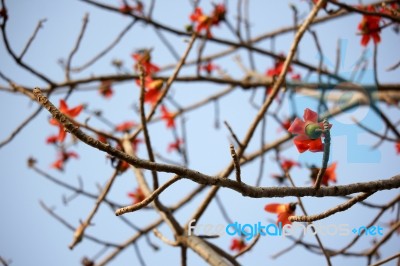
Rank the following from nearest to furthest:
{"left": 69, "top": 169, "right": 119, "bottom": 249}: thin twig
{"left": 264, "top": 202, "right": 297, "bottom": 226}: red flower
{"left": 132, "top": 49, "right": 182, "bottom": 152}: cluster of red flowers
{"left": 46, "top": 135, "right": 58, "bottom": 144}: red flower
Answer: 1. {"left": 264, "top": 202, "right": 297, "bottom": 226}: red flower
2. {"left": 69, "top": 169, "right": 119, "bottom": 249}: thin twig
3. {"left": 132, "top": 49, "right": 182, "bottom": 152}: cluster of red flowers
4. {"left": 46, "top": 135, "right": 58, "bottom": 144}: red flower

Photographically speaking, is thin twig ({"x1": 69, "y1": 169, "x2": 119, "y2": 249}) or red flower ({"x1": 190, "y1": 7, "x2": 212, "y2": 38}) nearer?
thin twig ({"x1": 69, "y1": 169, "x2": 119, "y2": 249})

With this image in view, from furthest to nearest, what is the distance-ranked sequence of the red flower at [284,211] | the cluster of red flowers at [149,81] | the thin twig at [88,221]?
the cluster of red flowers at [149,81]
the thin twig at [88,221]
the red flower at [284,211]

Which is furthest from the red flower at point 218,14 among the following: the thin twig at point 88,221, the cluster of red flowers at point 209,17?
the thin twig at point 88,221

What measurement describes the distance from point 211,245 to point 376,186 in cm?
71

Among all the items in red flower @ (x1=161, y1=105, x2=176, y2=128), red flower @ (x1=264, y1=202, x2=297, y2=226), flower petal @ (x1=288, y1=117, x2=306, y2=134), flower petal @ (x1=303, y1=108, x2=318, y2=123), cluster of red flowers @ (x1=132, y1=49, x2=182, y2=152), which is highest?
red flower @ (x1=161, y1=105, x2=176, y2=128)

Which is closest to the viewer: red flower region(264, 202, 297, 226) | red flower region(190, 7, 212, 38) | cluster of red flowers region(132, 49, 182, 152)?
red flower region(264, 202, 297, 226)

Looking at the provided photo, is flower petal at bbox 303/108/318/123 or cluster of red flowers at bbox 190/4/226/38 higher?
cluster of red flowers at bbox 190/4/226/38

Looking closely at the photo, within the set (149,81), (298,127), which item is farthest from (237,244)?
(298,127)

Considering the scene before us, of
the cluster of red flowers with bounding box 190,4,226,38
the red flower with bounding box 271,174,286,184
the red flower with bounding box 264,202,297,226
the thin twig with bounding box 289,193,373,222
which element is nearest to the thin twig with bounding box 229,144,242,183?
the thin twig with bounding box 289,193,373,222

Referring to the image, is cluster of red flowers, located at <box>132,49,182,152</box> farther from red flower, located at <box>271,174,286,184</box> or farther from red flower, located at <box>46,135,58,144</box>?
red flower, located at <box>46,135,58,144</box>

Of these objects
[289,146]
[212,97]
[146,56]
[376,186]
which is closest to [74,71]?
[146,56]

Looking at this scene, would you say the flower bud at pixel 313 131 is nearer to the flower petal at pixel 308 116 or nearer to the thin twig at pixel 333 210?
the flower petal at pixel 308 116

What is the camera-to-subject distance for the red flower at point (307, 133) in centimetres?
75

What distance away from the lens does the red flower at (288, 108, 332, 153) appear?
0.75 metres
